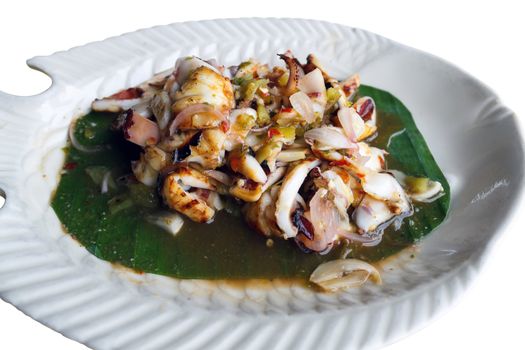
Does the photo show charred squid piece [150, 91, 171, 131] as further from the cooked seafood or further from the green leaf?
the green leaf

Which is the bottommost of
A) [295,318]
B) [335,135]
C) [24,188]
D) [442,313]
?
[24,188]

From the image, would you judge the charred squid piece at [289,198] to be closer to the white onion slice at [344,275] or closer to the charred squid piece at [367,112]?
the white onion slice at [344,275]

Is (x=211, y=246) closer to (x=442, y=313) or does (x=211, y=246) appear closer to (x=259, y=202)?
(x=259, y=202)

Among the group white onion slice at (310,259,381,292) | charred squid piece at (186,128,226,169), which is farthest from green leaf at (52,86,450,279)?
charred squid piece at (186,128,226,169)

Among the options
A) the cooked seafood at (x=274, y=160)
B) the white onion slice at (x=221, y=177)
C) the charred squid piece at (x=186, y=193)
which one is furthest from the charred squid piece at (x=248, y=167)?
the charred squid piece at (x=186, y=193)

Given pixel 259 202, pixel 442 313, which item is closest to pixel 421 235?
pixel 442 313

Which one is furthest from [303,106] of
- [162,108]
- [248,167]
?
[162,108]

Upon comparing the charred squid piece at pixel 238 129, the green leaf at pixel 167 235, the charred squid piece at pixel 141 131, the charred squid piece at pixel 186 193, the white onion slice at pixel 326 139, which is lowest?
the green leaf at pixel 167 235
